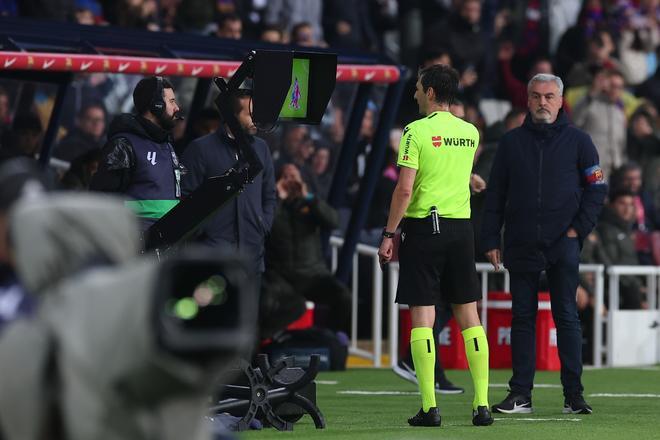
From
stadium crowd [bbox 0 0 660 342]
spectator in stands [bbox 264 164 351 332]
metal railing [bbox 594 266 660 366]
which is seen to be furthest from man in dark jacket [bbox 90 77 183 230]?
metal railing [bbox 594 266 660 366]

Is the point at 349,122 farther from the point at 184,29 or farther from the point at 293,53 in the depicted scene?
the point at 293,53

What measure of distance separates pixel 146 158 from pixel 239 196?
1171mm

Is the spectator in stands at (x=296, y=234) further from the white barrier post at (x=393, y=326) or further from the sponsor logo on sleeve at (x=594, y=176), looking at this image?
the sponsor logo on sleeve at (x=594, y=176)

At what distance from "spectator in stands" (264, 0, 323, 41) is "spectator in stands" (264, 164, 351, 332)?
4.54m

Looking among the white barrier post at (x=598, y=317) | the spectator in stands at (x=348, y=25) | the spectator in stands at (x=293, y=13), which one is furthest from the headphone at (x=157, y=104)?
the spectator in stands at (x=348, y=25)

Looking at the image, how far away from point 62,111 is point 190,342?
10.5 m

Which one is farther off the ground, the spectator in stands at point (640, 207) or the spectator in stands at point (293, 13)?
the spectator in stands at point (293, 13)

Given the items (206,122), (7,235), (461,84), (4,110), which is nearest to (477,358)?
(206,122)

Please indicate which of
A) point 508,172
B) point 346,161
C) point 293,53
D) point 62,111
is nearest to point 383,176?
point 346,161

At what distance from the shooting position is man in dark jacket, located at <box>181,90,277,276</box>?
10.3 m

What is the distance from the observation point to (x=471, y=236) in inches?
376

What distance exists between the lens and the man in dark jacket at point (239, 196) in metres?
10.3

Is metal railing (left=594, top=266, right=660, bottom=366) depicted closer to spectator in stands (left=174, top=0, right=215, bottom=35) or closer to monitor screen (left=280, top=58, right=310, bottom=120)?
spectator in stands (left=174, top=0, right=215, bottom=35)

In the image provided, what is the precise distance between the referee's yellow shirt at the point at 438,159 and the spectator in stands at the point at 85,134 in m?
5.09
